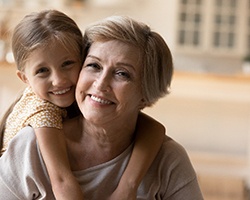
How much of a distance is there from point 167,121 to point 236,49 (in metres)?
0.99

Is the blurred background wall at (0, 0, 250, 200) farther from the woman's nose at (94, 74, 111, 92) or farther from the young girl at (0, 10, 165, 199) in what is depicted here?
the woman's nose at (94, 74, 111, 92)

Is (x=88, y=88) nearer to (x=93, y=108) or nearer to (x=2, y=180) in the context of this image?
(x=93, y=108)

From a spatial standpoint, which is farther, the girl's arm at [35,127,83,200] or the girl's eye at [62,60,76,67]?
the girl's eye at [62,60,76,67]

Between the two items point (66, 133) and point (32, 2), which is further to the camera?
point (32, 2)

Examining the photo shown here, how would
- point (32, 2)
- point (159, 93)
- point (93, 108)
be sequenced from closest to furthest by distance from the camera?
1. point (93, 108)
2. point (159, 93)
3. point (32, 2)

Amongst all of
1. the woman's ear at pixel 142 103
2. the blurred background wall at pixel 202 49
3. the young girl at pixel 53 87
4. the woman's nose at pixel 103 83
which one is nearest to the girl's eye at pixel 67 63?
the young girl at pixel 53 87

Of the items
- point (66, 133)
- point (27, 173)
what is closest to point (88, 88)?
point (66, 133)

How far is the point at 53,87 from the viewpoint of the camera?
1.58 meters

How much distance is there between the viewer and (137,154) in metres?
1.60

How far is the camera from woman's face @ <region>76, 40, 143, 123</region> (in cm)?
148

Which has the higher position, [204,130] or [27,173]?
[27,173]

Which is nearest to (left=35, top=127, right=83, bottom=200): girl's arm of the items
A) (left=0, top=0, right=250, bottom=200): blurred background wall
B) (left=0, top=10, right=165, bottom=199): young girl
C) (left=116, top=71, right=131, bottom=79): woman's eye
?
(left=0, top=10, right=165, bottom=199): young girl

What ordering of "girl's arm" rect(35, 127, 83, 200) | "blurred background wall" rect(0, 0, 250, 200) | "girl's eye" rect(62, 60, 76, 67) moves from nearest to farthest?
"girl's arm" rect(35, 127, 83, 200) → "girl's eye" rect(62, 60, 76, 67) → "blurred background wall" rect(0, 0, 250, 200)

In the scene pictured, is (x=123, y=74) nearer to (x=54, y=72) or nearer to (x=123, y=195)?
(x=54, y=72)
